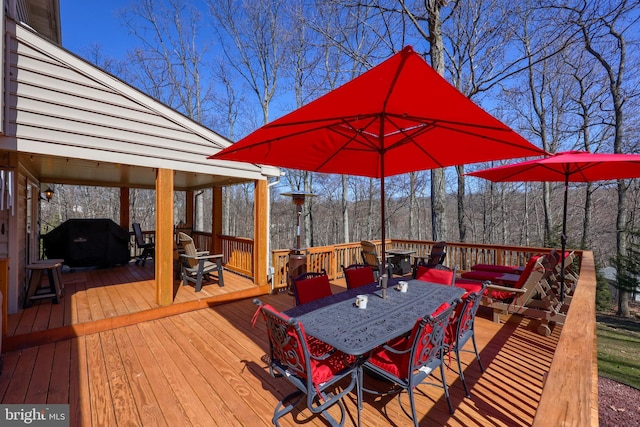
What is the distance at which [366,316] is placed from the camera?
91.1 inches

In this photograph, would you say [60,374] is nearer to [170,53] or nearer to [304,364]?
[304,364]

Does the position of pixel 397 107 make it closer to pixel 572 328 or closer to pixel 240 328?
pixel 572 328

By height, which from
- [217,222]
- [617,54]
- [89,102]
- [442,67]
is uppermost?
[617,54]

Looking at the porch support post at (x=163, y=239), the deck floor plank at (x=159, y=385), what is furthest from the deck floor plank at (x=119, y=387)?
the porch support post at (x=163, y=239)

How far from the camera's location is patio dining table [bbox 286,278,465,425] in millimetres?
1925

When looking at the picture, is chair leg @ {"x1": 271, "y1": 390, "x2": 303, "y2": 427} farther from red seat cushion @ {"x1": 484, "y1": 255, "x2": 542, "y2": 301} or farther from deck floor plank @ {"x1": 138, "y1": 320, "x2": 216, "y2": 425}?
red seat cushion @ {"x1": 484, "y1": 255, "x2": 542, "y2": 301}

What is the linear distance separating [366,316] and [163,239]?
11.0 feet

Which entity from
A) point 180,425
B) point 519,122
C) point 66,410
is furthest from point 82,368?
point 519,122

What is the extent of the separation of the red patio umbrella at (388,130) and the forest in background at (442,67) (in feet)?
13.7

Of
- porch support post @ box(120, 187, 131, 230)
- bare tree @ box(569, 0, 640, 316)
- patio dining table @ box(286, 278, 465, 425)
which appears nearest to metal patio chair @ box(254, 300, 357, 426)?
patio dining table @ box(286, 278, 465, 425)

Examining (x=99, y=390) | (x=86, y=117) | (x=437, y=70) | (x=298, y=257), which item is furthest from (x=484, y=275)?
(x=86, y=117)

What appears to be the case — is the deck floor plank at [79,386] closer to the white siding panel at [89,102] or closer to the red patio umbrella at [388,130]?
the red patio umbrella at [388,130]

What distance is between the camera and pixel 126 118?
161 inches

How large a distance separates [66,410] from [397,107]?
11.4ft
